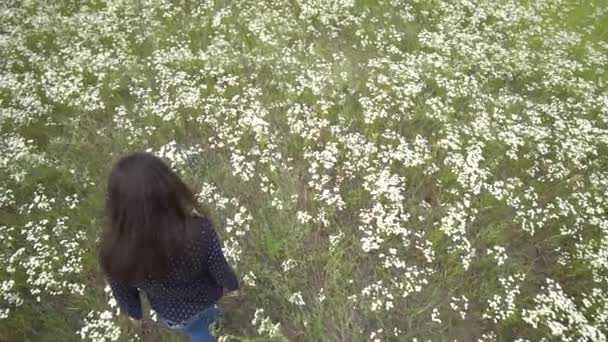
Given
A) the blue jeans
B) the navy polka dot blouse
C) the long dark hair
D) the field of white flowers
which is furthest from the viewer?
the field of white flowers

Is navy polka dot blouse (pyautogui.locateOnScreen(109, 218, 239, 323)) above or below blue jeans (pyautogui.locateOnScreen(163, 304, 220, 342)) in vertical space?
above

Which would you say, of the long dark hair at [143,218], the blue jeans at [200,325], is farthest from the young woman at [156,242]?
the blue jeans at [200,325]

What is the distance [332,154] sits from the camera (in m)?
5.04

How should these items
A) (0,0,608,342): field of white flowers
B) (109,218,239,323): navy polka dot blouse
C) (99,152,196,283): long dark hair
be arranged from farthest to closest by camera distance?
(0,0,608,342): field of white flowers < (109,218,239,323): navy polka dot blouse < (99,152,196,283): long dark hair

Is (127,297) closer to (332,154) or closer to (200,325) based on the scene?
(200,325)

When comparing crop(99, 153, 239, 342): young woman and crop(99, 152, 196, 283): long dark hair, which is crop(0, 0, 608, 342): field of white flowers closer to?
crop(99, 153, 239, 342): young woman

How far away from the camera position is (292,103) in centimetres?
547

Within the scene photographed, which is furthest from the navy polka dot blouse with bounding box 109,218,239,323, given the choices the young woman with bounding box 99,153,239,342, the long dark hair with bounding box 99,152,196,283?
the long dark hair with bounding box 99,152,196,283

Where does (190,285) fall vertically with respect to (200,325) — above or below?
above

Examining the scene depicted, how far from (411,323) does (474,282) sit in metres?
0.85

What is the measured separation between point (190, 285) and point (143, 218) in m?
0.84

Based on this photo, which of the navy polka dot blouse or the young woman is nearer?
the young woman

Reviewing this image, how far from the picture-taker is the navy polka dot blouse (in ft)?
8.17

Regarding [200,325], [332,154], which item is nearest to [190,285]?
[200,325]
